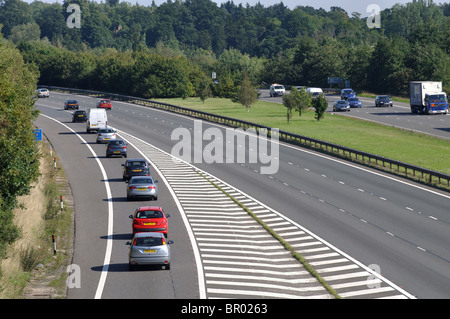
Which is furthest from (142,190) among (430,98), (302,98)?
(430,98)

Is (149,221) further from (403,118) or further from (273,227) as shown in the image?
(403,118)

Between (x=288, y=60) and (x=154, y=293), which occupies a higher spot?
(x=288, y=60)

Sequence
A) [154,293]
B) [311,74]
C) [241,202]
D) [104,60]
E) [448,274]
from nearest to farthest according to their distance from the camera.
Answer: [154,293], [448,274], [241,202], [104,60], [311,74]

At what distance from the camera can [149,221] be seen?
1328 inches

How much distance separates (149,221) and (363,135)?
44203mm

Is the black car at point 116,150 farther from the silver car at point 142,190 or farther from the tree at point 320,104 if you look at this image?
the tree at point 320,104

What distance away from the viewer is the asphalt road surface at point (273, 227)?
26688mm

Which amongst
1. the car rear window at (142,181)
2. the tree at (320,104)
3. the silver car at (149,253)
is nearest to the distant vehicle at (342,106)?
the tree at (320,104)

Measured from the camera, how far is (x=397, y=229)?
35125mm

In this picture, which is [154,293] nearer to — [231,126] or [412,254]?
[412,254]

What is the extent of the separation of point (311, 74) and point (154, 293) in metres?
131

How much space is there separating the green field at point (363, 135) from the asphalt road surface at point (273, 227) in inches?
232

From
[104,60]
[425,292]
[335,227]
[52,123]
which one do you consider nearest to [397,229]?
[335,227]

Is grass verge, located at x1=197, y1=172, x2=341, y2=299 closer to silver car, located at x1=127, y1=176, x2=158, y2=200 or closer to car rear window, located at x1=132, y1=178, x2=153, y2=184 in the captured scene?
silver car, located at x1=127, y1=176, x2=158, y2=200
